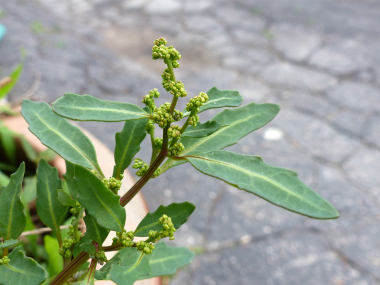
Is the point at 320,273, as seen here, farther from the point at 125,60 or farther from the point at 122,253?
the point at 125,60

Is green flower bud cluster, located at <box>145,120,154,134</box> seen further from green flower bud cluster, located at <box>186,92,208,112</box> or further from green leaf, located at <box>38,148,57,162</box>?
green leaf, located at <box>38,148,57,162</box>

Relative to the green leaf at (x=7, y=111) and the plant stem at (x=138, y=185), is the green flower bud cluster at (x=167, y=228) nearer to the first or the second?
the plant stem at (x=138, y=185)

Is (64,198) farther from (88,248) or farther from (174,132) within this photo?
(174,132)

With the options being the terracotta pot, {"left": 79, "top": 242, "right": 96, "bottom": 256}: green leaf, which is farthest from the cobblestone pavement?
{"left": 79, "top": 242, "right": 96, "bottom": 256}: green leaf

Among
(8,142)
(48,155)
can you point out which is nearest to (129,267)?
(48,155)

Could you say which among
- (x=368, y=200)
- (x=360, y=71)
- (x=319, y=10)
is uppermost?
(x=319, y=10)

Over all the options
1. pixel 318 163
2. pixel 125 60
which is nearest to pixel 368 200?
pixel 318 163
